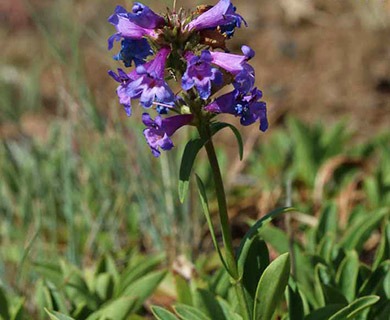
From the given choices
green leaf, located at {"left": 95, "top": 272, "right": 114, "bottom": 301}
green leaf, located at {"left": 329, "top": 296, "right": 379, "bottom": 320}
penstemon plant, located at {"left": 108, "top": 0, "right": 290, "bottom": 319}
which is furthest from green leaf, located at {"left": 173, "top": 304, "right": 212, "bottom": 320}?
green leaf, located at {"left": 95, "top": 272, "right": 114, "bottom": 301}

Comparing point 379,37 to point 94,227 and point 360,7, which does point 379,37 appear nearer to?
point 360,7

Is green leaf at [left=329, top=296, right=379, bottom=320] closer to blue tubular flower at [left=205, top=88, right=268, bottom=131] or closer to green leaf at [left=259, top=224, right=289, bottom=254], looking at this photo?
blue tubular flower at [left=205, top=88, right=268, bottom=131]

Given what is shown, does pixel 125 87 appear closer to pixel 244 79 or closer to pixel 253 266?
pixel 244 79

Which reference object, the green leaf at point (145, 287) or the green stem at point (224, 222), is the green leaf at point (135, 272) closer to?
the green leaf at point (145, 287)

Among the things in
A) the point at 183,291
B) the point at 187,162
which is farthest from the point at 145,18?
the point at 183,291

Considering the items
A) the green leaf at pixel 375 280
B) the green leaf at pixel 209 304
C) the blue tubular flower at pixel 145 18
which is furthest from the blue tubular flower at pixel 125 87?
the green leaf at pixel 375 280

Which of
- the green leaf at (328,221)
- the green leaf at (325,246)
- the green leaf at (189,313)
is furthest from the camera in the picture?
the green leaf at (328,221)
